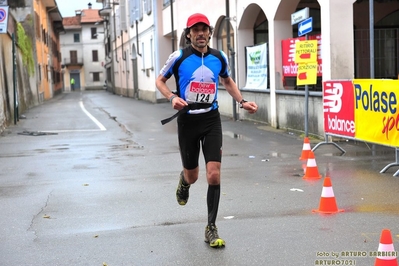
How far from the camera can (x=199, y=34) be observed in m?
5.95

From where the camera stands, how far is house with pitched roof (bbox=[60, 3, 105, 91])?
10362cm

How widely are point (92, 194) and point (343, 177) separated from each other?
3454 mm

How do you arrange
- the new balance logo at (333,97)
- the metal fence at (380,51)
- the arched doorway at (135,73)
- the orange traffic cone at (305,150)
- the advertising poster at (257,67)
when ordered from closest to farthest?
the orange traffic cone at (305,150) < the new balance logo at (333,97) < the metal fence at (380,51) < the advertising poster at (257,67) < the arched doorway at (135,73)

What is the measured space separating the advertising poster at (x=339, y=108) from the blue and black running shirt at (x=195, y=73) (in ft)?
18.8

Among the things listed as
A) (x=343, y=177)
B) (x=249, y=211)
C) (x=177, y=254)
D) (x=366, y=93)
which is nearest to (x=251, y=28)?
(x=366, y=93)

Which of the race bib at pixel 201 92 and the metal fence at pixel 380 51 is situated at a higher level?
the metal fence at pixel 380 51

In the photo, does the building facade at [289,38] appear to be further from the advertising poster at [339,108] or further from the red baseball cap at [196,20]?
the red baseball cap at [196,20]

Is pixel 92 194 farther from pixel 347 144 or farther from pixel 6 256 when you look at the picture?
pixel 347 144

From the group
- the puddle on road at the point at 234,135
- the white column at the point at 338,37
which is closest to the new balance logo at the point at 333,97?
the white column at the point at 338,37

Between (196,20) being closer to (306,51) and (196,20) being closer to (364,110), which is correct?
(364,110)

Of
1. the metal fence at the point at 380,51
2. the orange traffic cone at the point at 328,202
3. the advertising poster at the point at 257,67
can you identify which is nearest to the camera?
the orange traffic cone at the point at 328,202

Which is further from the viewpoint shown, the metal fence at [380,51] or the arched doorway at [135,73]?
the arched doorway at [135,73]

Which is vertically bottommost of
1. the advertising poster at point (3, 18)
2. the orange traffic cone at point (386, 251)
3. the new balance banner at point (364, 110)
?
the orange traffic cone at point (386, 251)

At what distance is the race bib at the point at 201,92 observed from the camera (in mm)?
6023
